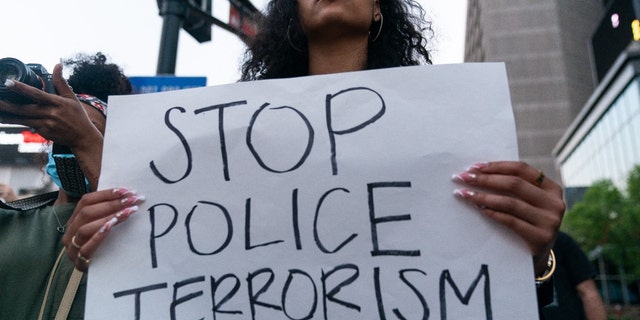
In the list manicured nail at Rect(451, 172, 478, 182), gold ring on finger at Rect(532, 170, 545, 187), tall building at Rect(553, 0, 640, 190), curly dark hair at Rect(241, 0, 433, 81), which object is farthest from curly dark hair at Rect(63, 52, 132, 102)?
tall building at Rect(553, 0, 640, 190)

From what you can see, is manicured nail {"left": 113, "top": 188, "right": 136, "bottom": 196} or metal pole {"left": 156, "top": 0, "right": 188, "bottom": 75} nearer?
manicured nail {"left": 113, "top": 188, "right": 136, "bottom": 196}

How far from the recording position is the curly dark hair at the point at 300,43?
1.73m

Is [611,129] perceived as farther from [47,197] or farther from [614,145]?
[47,197]

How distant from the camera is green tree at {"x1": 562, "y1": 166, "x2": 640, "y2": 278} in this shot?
26109 mm

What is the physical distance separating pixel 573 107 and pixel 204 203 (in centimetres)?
Answer: 5867

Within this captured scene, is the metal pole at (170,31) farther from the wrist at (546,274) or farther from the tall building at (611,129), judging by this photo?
the tall building at (611,129)

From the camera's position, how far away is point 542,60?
54781 millimetres

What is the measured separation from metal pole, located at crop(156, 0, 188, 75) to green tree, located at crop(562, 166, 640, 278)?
89.3ft

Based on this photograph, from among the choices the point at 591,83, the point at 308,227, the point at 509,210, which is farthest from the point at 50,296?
the point at 591,83

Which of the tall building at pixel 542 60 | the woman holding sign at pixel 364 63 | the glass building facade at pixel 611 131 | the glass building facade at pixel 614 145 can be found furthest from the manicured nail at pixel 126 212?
the tall building at pixel 542 60

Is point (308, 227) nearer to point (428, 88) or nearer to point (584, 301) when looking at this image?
point (428, 88)

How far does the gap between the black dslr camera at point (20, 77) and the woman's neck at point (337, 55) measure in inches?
28.9

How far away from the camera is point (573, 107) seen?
53.3 meters

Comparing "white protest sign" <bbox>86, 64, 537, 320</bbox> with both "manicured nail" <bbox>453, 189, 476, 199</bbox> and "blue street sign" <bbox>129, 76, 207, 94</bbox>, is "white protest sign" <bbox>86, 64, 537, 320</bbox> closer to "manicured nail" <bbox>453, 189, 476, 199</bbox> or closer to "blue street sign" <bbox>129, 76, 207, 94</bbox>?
"manicured nail" <bbox>453, 189, 476, 199</bbox>
